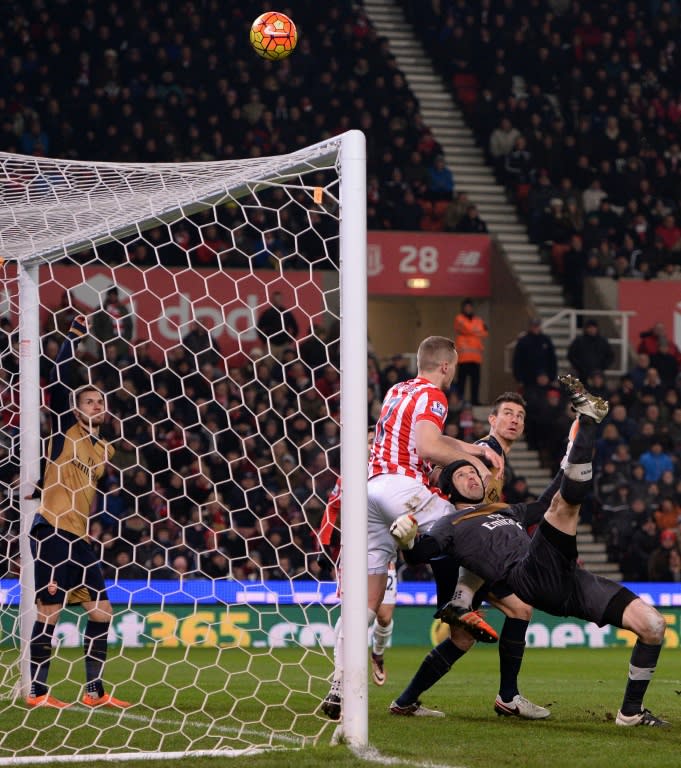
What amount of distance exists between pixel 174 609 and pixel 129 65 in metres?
8.94

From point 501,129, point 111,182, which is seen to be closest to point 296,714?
point 111,182

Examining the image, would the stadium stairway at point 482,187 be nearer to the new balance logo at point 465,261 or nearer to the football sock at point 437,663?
the new balance logo at point 465,261

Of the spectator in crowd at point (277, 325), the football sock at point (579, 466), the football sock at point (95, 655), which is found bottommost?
the football sock at point (95, 655)

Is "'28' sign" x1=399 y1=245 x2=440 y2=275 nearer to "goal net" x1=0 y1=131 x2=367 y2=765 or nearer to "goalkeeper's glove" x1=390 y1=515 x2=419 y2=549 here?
"goal net" x1=0 y1=131 x2=367 y2=765

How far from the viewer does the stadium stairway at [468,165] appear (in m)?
20.0

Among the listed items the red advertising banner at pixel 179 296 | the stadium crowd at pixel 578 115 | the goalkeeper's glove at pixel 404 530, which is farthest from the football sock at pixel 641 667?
the stadium crowd at pixel 578 115

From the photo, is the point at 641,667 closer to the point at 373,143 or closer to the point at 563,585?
the point at 563,585

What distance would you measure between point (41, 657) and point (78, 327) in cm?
183

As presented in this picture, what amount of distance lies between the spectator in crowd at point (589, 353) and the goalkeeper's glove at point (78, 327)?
1121cm

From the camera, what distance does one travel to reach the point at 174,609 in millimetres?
13219

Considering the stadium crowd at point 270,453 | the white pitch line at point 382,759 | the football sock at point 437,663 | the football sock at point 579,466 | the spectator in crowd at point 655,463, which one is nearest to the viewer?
the white pitch line at point 382,759

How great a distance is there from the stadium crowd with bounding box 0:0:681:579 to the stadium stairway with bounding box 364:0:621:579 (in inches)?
10.9

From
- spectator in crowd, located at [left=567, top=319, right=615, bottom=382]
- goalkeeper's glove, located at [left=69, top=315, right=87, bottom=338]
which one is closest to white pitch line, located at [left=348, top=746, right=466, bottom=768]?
goalkeeper's glove, located at [left=69, top=315, right=87, bottom=338]

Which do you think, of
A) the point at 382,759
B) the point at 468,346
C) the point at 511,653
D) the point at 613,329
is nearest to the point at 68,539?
A: the point at 511,653
